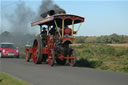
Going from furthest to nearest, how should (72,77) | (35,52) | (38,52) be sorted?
(35,52)
(38,52)
(72,77)

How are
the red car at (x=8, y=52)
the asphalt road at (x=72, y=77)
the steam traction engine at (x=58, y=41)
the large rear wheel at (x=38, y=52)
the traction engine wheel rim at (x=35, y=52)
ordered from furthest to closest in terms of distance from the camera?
the red car at (x=8, y=52) → the traction engine wheel rim at (x=35, y=52) → the large rear wheel at (x=38, y=52) → the steam traction engine at (x=58, y=41) → the asphalt road at (x=72, y=77)

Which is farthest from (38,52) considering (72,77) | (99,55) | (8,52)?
(99,55)

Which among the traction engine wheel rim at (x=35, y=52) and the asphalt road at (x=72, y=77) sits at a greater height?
the traction engine wheel rim at (x=35, y=52)

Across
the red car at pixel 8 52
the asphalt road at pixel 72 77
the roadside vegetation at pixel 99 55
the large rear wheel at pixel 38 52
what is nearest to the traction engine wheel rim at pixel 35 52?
the large rear wheel at pixel 38 52

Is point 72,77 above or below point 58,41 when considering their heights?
below

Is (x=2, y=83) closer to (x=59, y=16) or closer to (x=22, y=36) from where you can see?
(x=59, y=16)

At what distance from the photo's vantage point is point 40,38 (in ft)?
58.7

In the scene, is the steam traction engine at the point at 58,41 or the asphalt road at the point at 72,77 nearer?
the asphalt road at the point at 72,77

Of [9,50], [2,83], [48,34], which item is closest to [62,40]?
[48,34]

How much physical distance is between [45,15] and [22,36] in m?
18.9

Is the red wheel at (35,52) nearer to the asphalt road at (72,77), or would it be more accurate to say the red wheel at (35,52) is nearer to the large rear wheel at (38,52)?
the large rear wheel at (38,52)

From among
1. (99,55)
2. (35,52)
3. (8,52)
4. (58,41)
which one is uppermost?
(58,41)

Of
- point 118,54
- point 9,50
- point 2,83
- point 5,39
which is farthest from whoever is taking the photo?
point 5,39

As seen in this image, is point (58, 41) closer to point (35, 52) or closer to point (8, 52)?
point (35, 52)
